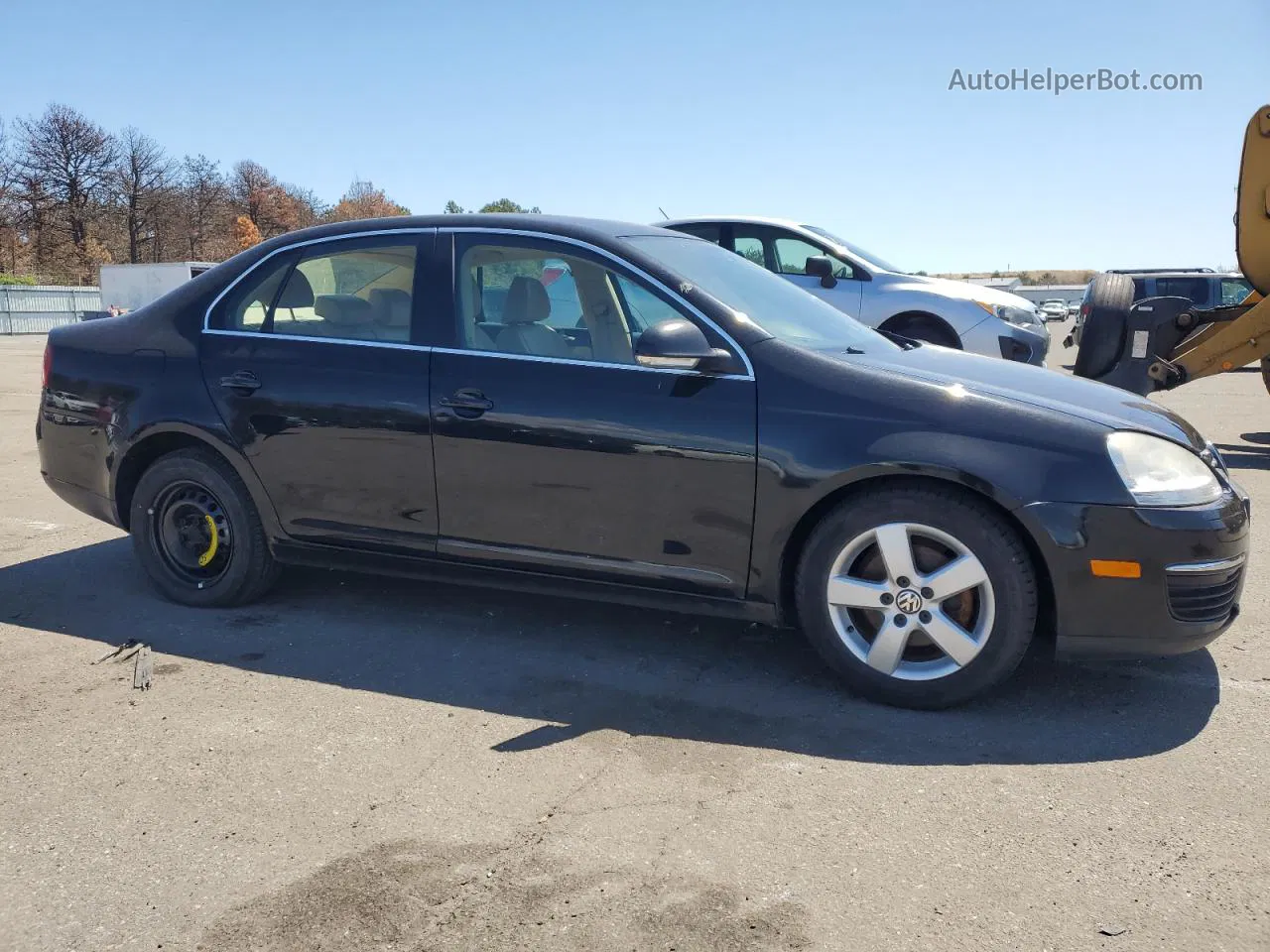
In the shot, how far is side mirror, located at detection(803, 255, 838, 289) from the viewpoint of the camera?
995 cm

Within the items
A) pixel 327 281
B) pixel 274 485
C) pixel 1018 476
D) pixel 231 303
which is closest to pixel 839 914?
pixel 1018 476

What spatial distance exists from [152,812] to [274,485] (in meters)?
1.76

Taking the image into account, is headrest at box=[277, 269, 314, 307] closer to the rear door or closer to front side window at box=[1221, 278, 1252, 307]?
the rear door

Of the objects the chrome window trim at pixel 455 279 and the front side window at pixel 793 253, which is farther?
the front side window at pixel 793 253

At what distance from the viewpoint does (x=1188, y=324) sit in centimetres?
946

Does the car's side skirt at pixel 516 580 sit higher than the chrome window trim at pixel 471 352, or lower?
lower

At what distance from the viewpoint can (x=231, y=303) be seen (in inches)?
185

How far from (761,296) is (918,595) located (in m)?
1.44

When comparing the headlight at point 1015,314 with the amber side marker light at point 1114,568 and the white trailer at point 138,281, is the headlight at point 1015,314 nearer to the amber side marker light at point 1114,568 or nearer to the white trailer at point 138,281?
the amber side marker light at point 1114,568

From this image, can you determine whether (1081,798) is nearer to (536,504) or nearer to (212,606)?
(536,504)

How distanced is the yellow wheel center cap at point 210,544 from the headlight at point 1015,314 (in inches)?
291

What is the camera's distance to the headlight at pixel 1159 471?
11.4 feet

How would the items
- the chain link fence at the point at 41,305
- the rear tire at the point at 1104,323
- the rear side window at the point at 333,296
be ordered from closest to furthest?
the rear side window at the point at 333,296
the rear tire at the point at 1104,323
the chain link fence at the point at 41,305

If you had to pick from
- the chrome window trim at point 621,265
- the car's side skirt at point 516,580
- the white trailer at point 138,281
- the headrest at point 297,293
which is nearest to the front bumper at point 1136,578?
the car's side skirt at point 516,580
